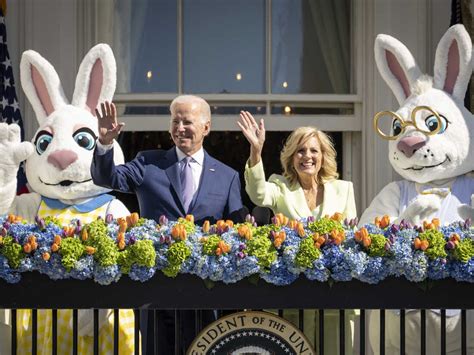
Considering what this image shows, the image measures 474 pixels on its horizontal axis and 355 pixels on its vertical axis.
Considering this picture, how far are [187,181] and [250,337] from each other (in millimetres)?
1119

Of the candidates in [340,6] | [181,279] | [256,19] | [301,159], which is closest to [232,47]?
[256,19]

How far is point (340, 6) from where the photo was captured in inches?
281

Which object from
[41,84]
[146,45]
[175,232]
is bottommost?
[175,232]

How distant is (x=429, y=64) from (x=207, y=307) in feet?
10.4

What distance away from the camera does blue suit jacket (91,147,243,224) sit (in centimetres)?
516

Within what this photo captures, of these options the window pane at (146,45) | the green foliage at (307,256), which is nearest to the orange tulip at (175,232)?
the green foliage at (307,256)

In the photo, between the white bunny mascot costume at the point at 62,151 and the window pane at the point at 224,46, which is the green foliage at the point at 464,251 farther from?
the window pane at the point at 224,46

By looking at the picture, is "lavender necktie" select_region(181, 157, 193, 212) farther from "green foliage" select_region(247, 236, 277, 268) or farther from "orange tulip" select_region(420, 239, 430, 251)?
"orange tulip" select_region(420, 239, 430, 251)

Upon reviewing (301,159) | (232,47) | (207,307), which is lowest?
(207,307)

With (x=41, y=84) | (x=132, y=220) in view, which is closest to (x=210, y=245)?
(x=132, y=220)

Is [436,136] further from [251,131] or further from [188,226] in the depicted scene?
[188,226]

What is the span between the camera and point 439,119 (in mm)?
5578

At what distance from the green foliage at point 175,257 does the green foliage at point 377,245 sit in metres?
0.68

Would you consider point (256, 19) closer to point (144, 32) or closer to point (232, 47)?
point (232, 47)
